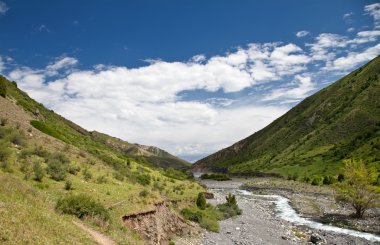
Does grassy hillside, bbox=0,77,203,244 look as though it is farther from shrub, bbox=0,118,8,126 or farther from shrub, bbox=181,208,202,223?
shrub, bbox=181,208,202,223

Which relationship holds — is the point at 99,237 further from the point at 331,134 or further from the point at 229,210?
the point at 331,134

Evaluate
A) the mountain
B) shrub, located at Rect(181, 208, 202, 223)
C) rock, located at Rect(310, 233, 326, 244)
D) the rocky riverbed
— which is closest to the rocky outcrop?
the rocky riverbed

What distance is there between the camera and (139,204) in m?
28.1

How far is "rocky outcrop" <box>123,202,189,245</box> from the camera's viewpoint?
25.3 meters

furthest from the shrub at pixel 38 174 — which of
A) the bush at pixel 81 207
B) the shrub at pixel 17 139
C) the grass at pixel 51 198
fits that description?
the shrub at pixel 17 139

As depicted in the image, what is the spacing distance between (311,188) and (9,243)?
75794 mm

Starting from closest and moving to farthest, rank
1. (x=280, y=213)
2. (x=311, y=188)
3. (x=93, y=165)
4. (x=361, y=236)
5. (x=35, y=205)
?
(x=35, y=205) → (x=361, y=236) → (x=93, y=165) → (x=280, y=213) → (x=311, y=188)

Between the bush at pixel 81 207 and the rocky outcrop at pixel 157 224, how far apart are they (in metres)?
3.19

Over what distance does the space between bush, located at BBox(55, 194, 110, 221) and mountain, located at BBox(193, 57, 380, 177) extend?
241 ft

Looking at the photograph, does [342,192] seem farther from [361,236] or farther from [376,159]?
[376,159]

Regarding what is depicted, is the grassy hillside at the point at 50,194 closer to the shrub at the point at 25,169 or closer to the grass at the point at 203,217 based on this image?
the shrub at the point at 25,169

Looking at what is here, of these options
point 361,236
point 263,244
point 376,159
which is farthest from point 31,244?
point 376,159

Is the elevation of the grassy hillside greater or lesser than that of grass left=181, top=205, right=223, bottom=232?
greater

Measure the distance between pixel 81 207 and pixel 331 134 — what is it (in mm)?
132558
